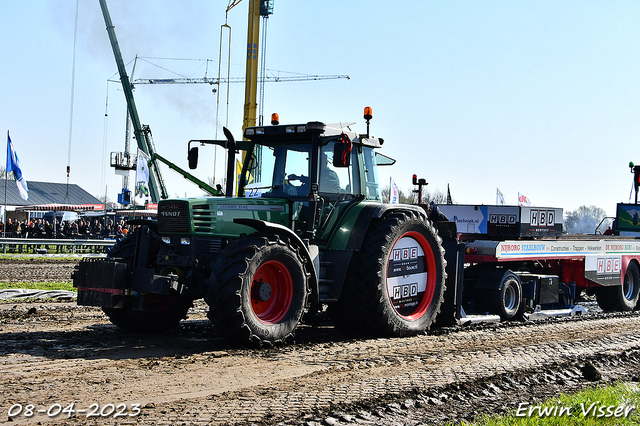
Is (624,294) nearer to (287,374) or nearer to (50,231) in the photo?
(287,374)

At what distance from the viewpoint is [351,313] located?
8609 mm

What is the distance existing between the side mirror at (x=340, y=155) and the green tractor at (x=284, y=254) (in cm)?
2

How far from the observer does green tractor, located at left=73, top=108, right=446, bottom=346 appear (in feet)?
23.8

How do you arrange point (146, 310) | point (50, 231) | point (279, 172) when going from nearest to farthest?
point (146, 310), point (279, 172), point (50, 231)

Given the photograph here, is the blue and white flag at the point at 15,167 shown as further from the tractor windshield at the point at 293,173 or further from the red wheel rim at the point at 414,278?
the red wheel rim at the point at 414,278

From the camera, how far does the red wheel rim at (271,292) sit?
7434 millimetres

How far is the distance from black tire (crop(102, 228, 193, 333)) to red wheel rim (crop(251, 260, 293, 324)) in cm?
145

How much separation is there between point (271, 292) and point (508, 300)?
5.14 meters

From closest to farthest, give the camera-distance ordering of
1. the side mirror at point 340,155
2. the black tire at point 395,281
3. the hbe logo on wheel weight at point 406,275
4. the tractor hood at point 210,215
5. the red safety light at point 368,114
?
the tractor hood at point 210,215 → the side mirror at point 340,155 → the black tire at point 395,281 → the hbe logo on wheel weight at point 406,275 → the red safety light at point 368,114

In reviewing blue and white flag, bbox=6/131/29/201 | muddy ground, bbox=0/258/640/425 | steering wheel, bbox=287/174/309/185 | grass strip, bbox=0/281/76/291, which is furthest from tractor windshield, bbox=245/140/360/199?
blue and white flag, bbox=6/131/29/201

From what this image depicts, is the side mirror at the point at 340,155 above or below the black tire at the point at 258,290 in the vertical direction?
above

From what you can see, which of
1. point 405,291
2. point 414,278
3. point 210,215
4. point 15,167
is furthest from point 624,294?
point 15,167

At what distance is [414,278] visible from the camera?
9195 millimetres

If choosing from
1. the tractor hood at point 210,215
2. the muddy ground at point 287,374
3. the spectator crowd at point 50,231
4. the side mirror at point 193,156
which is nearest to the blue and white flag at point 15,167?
the spectator crowd at point 50,231
